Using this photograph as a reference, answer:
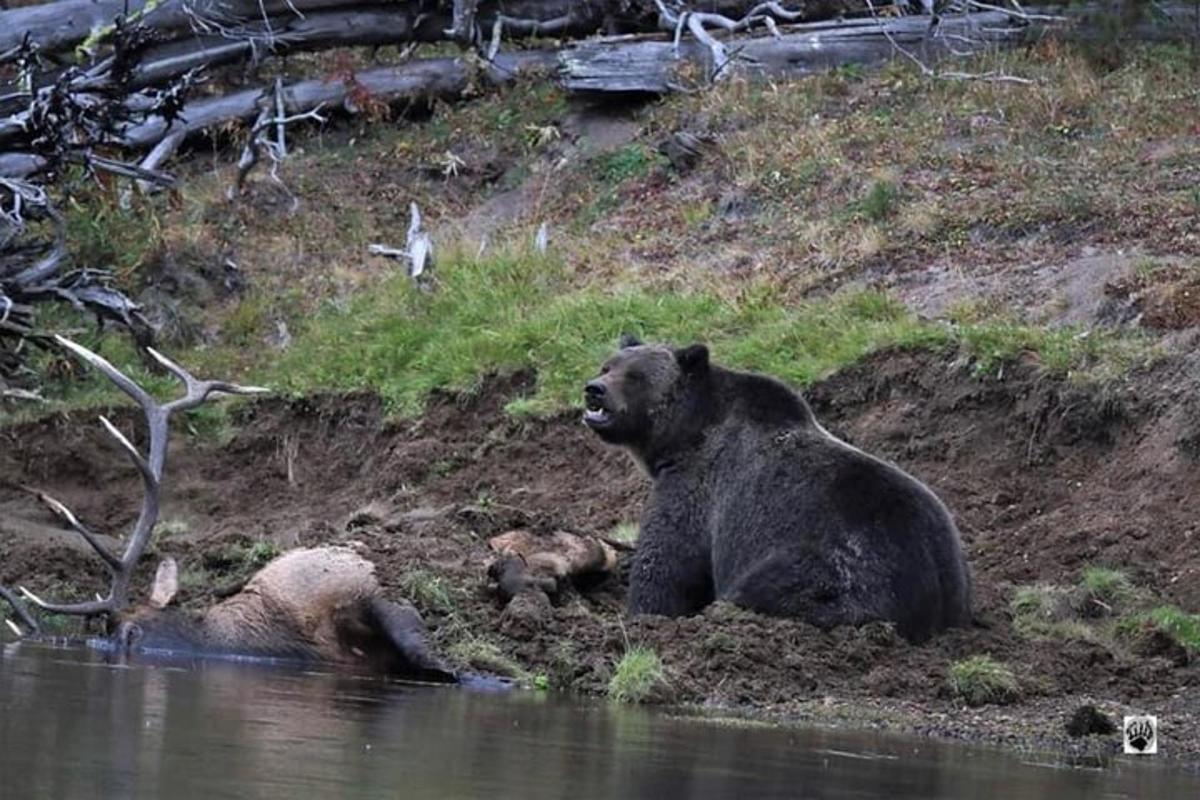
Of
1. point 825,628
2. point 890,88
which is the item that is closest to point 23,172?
point 890,88

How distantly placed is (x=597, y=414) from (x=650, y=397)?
36 cm

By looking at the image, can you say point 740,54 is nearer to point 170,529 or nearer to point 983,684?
point 170,529

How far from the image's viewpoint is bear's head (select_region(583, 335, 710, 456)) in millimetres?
14484

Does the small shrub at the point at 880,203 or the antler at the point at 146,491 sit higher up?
the small shrub at the point at 880,203

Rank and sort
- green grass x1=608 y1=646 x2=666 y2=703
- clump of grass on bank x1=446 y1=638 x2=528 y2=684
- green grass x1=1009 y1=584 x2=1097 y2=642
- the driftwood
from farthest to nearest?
the driftwood
green grass x1=1009 y1=584 x2=1097 y2=642
clump of grass on bank x1=446 y1=638 x2=528 y2=684
green grass x1=608 y1=646 x2=666 y2=703

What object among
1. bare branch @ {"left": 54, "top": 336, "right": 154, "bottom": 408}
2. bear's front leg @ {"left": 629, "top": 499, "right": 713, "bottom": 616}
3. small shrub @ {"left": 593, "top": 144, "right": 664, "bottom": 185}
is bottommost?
bear's front leg @ {"left": 629, "top": 499, "right": 713, "bottom": 616}

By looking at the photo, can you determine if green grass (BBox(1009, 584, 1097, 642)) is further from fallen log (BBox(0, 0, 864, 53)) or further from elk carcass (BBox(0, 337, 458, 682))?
fallen log (BBox(0, 0, 864, 53))

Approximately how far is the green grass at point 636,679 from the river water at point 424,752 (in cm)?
31

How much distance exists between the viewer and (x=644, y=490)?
1767cm

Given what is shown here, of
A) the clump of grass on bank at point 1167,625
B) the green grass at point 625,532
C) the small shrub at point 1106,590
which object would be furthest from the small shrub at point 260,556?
the clump of grass on bank at point 1167,625

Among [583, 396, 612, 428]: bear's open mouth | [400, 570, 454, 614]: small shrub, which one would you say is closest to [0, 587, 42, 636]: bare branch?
[400, 570, 454, 614]: small shrub

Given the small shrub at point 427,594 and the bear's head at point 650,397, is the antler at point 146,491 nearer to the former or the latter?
the small shrub at point 427,594

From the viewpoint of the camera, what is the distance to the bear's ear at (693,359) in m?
14.5

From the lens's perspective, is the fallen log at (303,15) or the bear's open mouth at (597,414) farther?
the fallen log at (303,15)
